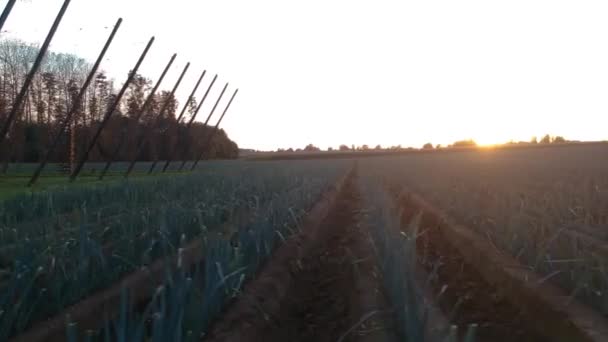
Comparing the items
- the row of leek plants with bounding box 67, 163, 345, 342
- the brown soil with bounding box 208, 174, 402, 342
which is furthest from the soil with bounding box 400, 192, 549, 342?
the row of leek plants with bounding box 67, 163, 345, 342

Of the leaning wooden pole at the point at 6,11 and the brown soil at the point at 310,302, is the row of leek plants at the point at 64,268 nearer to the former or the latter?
the brown soil at the point at 310,302

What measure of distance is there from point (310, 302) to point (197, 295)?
1435mm

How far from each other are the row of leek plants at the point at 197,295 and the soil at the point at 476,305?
2.99 ft

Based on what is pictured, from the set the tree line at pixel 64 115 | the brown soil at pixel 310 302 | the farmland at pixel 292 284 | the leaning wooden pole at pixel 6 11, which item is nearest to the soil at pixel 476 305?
the farmland at pixel 292 284

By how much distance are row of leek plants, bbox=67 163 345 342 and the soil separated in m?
A: 0.91

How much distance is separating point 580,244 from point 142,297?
9.51 ft

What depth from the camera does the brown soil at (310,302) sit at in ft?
8.41

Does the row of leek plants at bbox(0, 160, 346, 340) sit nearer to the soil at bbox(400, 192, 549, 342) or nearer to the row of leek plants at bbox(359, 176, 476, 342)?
the row of leek plants at bbox(359, 176, 476, 342)

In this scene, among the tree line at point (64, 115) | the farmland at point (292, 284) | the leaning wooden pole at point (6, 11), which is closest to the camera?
the farmland at point (292, 284)

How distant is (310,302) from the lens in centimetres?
348

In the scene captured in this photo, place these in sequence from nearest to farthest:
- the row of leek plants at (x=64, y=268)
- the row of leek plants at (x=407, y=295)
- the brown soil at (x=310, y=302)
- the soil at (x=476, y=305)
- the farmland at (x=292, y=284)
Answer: the row of leek plants at (x=407, y=295)
the farmland at (x=292, y=284)
the row of leek plants at (x=64, y=268)
the brown soil at (x=310, y=302)
the soil at (x=476, y=305)

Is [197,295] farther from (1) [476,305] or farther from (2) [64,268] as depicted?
(1) [476,305]

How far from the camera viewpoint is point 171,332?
5.53 ft

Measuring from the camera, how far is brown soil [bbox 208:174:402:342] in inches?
101
